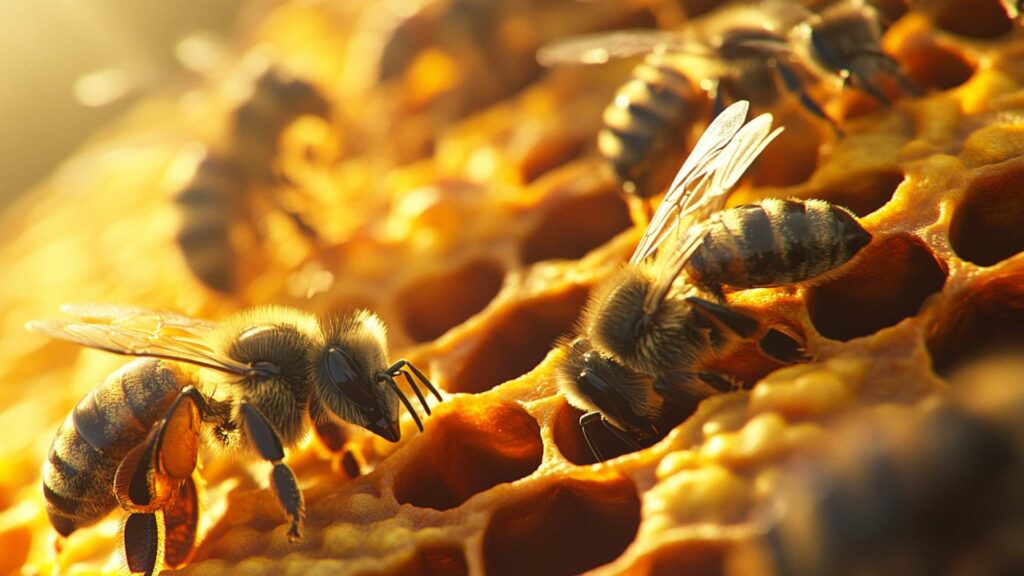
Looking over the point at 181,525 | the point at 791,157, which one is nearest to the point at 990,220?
the point at 791,157

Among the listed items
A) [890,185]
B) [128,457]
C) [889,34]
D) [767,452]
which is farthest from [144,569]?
[889,34]

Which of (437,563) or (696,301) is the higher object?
(696,301)

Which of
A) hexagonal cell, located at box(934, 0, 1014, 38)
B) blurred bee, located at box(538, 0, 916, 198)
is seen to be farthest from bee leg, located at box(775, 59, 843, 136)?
hexagonal cell, located at box(934, 0, 1014, 38)

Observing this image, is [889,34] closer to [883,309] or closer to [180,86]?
[883,309]

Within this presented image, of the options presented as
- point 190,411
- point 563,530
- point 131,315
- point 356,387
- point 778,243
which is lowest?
point 563,530

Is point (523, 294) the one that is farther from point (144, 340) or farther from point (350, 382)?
point (144, 340)

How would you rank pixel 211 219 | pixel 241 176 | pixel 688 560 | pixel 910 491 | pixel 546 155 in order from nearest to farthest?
pixel 910 491 < pixel 688 560 < pixel 546 155 < pixel 211 219 < pixel 241 176
